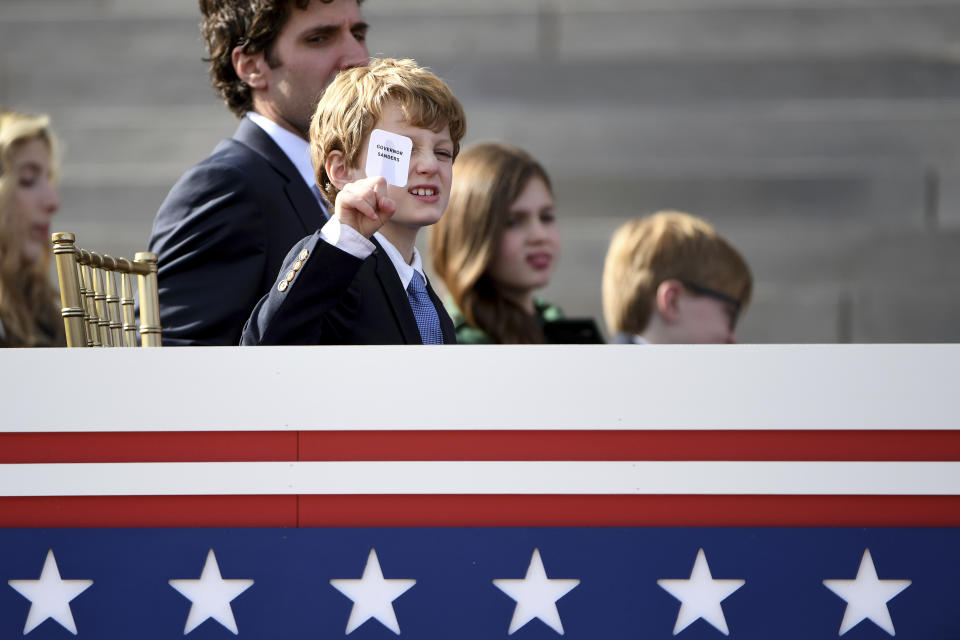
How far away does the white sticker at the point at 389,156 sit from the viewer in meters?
2.10

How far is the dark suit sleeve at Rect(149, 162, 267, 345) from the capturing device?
245 cm

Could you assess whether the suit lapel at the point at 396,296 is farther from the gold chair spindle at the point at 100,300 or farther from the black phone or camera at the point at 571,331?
the black phone or camera at the point at 571,331

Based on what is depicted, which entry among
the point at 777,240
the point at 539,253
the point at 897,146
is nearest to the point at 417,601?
the point at 539,253

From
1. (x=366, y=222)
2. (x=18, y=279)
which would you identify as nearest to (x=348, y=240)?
(x=366, y=222)

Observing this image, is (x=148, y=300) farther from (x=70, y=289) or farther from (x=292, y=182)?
(x=292, y=182)

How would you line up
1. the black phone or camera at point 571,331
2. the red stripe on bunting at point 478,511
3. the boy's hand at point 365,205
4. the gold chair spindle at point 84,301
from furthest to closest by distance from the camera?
the black phone or camera at point 571,331 → the gold chair spindle at point 84,301 → the boy's hand at point 365,205 → the red stripe on bunting at point 478,511

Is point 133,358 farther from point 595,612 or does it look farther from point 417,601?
point 595,612

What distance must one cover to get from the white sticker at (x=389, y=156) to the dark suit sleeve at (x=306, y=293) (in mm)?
177

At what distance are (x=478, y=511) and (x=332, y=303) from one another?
402mm

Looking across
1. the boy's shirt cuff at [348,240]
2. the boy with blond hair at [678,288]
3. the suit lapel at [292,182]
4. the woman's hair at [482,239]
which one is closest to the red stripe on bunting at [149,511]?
the boy's shirt cuff at [348,240]

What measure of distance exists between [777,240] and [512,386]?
4370 millimetres

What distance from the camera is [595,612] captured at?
5.96ft

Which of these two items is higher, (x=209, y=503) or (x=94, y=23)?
(x=94, y=23)

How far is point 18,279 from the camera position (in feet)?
14.7
